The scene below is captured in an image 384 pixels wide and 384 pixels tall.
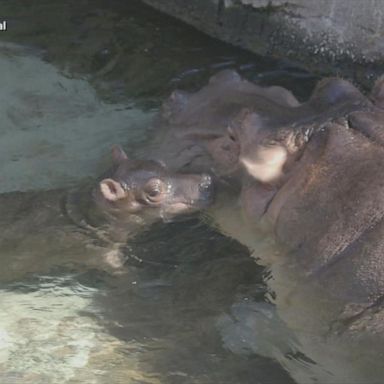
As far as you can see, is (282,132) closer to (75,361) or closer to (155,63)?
(75,361)

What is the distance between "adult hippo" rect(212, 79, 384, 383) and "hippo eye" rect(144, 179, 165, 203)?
0.45 metres

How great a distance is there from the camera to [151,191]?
3.45 metres

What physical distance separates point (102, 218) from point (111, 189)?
205mm

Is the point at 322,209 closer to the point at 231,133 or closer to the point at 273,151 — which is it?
the point at 273,151

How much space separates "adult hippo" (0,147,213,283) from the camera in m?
3.45

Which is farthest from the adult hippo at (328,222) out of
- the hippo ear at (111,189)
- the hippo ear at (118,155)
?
the hippo ear at (118,155)

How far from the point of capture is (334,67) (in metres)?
4.96

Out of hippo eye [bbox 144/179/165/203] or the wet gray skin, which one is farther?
hippo eye [bbox 144/179/165/203]

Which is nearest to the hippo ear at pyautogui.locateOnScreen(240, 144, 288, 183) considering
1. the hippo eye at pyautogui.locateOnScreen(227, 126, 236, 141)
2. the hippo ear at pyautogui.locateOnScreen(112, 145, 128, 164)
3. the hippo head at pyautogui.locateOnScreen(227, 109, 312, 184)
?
the hippo head at pyautogui.locateOnScreen(227, 109, 312, 184)

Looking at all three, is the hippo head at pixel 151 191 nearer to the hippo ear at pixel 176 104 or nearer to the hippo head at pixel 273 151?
the hippo ear at pixel 176 104

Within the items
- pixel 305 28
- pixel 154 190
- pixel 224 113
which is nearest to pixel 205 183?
pixel 154 190

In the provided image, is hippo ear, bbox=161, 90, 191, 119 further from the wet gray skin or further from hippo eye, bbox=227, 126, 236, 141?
hippo eye, bbox=227, 126, 236, 141

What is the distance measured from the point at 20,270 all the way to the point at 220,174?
2.91 feet

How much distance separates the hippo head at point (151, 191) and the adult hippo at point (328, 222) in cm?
37
